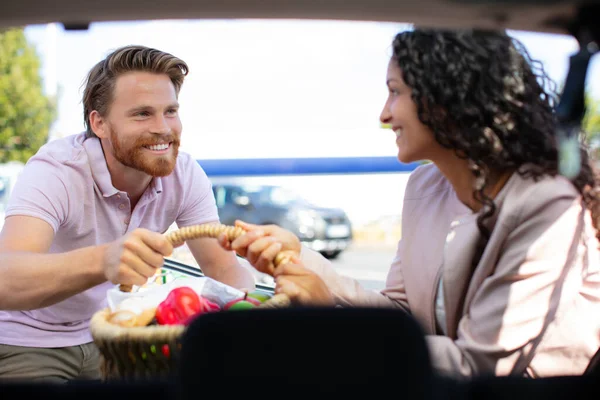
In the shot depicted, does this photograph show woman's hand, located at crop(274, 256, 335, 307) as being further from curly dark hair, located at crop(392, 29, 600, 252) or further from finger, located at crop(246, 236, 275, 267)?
curly dark hair, located at crop(392, 29, 600, 252)

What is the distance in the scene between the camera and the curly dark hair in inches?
60.4

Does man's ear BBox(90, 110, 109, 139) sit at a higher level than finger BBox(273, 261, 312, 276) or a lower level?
higher

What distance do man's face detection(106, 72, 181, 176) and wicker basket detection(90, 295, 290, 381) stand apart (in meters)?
0.91

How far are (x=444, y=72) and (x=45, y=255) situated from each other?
3.73ft

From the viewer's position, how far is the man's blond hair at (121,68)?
2.22 metres

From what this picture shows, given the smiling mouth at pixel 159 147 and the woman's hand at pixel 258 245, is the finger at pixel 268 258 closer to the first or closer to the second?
the woman's hand at pixel 258 245

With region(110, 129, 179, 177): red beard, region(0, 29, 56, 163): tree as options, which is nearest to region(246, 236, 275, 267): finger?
region(110, 129, 179, 177): red beard

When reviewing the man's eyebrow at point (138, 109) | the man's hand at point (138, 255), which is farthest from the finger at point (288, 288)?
the man's eyebrow at point (138, 109)

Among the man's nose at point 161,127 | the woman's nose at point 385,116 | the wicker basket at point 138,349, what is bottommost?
the wicker basket at point 138,349

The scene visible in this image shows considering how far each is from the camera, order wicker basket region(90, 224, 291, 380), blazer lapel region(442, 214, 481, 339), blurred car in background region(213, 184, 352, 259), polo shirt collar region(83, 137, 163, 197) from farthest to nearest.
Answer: blurred car in background region(213, 184, 352, 259) → polo shirt collar region(83, 137, 163, 197) → blazer lapel region(442, 214, 481, 339) → wicker basket region(90, 224, 291, 380)

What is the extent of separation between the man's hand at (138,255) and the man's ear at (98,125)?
2.91 ft

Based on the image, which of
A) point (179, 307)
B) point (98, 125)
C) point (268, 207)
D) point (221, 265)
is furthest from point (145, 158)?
point (268, 207)

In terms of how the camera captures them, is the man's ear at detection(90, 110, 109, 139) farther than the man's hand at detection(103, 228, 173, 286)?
Yes

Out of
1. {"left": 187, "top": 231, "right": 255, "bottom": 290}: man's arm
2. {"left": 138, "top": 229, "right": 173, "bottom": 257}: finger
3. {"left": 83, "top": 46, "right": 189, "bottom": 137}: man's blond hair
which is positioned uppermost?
{"left": 83, "top": 46, "right": 189, "bottom": 137}: man's blond hair
